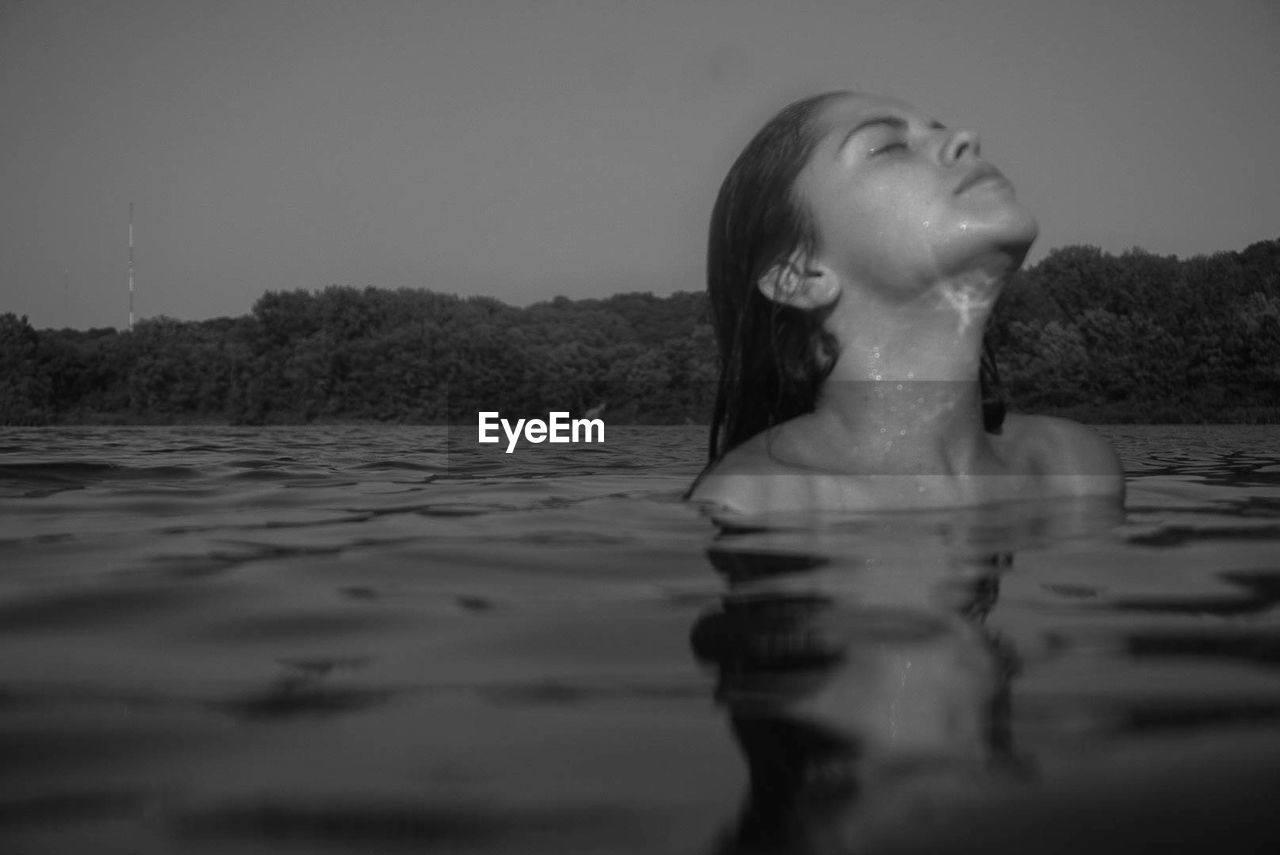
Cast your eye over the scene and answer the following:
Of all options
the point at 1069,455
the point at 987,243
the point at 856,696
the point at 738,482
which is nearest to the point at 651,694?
the point at 856,696

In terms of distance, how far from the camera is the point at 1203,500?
3.55m

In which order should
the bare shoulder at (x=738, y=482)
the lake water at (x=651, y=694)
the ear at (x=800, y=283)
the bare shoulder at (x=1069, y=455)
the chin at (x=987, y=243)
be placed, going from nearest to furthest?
the lake water at (x=651, y=694) → the chin at (x=987, y=243) → the bare shoulder at (x=738, y=482) → the ear at (x=800, y=283) → the bare shoulder at (x=1069, y=455)

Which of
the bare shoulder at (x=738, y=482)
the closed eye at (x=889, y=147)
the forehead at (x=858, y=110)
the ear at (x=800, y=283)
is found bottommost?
the bare shoulder at (x=738, y=482)

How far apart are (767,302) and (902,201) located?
534 mm

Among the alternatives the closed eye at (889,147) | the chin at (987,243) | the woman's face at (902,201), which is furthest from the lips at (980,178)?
the closed eye at (889,147)

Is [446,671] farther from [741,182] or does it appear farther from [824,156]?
[741,182]

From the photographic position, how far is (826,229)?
302 centimetres

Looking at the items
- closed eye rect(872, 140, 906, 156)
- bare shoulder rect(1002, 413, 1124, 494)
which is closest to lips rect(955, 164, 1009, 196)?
closed eye rect(872, 140, 906, 156)

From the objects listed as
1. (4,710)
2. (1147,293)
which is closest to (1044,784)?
(4,710)

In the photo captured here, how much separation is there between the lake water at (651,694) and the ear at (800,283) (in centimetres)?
88

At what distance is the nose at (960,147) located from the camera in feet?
9.45

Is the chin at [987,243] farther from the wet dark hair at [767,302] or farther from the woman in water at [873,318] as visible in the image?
the wet dark hair at [767,302]

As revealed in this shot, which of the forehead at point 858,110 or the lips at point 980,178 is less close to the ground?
the forehead at point 858,110

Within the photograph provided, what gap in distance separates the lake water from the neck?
1.96 ft
